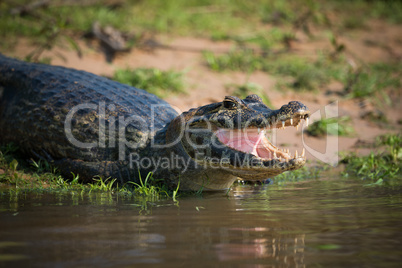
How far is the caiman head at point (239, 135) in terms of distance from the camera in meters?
3.70

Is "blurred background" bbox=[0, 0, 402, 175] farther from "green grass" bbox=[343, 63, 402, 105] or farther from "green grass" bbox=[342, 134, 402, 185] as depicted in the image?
"green grass" bbox=[342, 134, 402, 185]

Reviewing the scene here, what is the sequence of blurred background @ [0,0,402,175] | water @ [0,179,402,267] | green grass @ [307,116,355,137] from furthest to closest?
1. blurred background @ [0,0,402,175]
2. green grass @ [307,116,355,137]
3. water @ [0,179,402,267]

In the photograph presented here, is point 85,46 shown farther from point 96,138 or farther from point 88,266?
point 88,266

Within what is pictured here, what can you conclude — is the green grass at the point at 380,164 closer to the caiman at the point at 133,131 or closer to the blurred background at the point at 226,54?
the blurred background at the point at 226,54

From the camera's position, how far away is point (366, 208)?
3377 millimetres

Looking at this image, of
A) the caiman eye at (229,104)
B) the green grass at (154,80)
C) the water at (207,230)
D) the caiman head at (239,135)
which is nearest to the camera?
the water at (207,230)

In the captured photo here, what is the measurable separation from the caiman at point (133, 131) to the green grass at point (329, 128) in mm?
2219

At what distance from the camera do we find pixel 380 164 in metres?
5.15

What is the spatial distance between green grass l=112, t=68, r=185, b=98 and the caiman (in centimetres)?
129

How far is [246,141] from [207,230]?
1.49 meters

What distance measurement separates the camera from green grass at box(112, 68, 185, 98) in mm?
6773

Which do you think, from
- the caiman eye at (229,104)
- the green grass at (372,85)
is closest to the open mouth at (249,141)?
the caiman eye at (229,104)

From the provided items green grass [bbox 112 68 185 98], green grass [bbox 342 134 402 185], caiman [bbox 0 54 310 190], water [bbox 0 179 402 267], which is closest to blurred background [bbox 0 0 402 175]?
green grass [bbox 112 68 185 98]

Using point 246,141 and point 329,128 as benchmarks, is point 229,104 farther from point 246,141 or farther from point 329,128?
point 329,128
